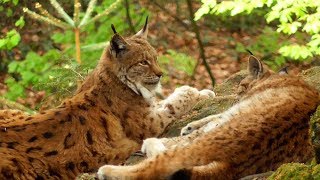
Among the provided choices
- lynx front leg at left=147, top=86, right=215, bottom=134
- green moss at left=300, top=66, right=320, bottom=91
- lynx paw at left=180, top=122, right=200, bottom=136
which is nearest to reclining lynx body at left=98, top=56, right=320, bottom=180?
lynx paw at left=180, top=122, right=200, bottom=136

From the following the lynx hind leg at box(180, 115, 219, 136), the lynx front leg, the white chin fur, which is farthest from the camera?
the white chin fur

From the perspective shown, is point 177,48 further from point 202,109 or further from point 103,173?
point 103,173

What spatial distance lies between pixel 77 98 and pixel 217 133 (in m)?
1.68

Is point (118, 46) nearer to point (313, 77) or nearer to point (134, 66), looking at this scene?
point (134, 66)

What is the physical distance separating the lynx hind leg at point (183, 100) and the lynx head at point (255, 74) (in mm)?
538

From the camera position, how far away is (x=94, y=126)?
5.26m

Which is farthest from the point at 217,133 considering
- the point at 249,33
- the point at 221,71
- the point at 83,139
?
the point at 249,33

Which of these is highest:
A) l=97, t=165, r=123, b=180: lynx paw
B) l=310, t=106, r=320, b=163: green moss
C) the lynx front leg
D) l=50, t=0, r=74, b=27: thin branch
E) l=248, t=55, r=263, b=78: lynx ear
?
l=50, t=0, r=74, b=27: thin branch

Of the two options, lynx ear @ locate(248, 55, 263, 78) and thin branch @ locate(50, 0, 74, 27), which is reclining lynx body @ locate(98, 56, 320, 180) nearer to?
lynx ear @ locate(248, 55, 263, 78)

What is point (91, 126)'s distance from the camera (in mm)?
5238

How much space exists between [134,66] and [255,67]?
3.34ft

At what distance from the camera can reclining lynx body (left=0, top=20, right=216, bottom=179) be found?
4.90m

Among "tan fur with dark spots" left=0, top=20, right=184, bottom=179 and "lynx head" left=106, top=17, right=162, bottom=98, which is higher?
"lynx head" left=106, top=17, right=162, bottom=98

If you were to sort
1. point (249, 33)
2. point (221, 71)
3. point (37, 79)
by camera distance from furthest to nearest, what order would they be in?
point (249, 33), point (221, 71), point (37, 79)
